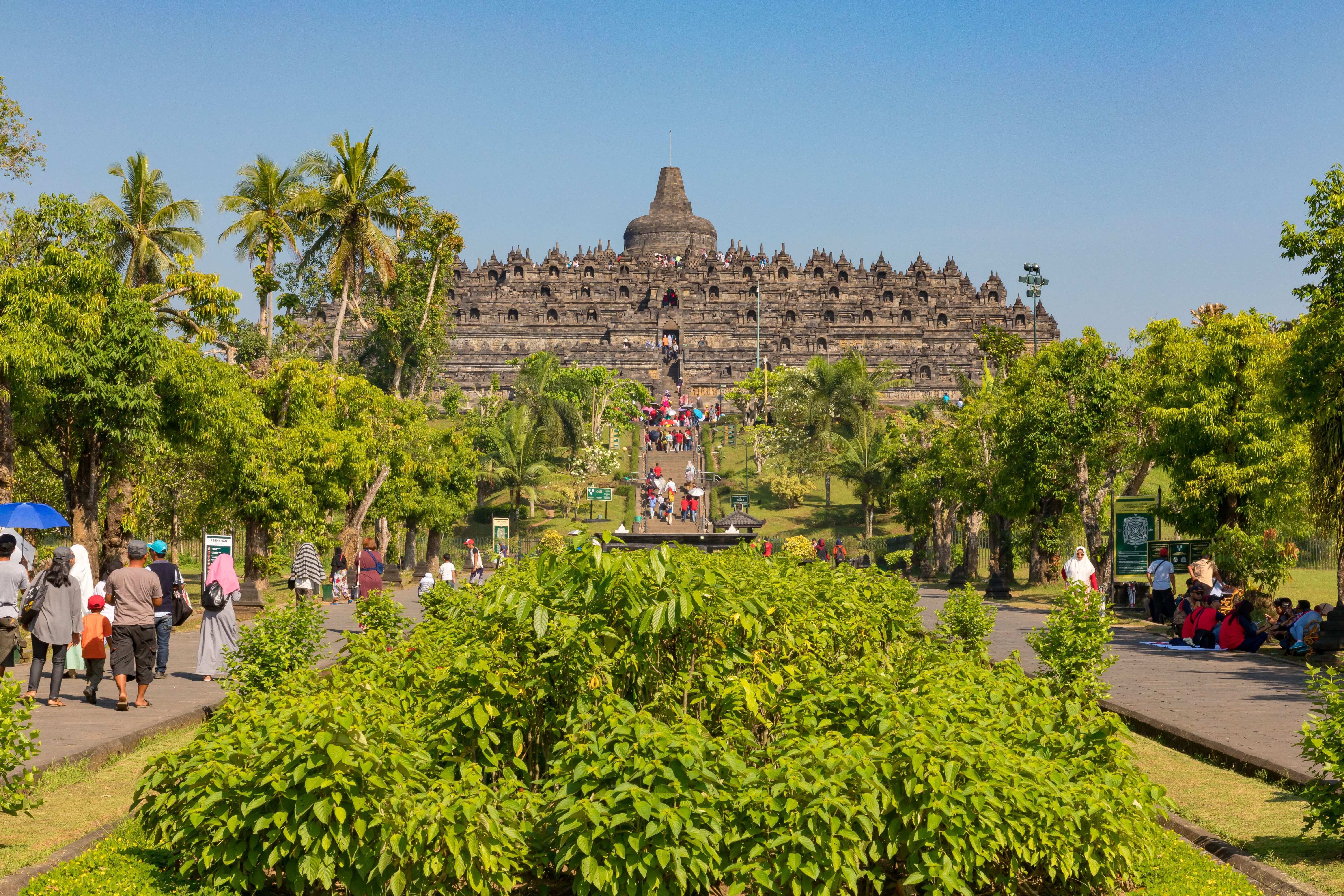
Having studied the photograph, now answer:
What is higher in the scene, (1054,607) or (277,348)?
(277,348)

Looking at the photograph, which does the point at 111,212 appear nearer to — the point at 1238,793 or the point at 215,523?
the point at 215,523

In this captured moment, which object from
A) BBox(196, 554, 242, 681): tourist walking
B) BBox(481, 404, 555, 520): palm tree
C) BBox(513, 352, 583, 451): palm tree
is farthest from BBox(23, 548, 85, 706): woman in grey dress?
BBox(513, 352, 583, 451): palm tree

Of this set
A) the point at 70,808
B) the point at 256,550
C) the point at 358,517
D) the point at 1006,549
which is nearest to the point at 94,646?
the point at 70,808

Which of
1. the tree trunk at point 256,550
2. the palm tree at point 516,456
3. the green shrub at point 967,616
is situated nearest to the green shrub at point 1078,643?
the green shrub at point 967,616

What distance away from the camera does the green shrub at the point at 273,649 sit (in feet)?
26.9

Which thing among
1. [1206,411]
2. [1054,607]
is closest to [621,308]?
[1206,411]

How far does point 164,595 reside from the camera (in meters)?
12.2

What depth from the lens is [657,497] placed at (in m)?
43.7

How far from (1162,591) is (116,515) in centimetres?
1674

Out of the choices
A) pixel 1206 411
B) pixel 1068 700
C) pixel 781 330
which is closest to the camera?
pixel 1068 700

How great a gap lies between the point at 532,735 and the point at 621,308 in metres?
76.6

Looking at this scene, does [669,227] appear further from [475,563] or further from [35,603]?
[35,603]

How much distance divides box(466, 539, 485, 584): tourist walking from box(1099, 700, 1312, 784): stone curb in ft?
31.0

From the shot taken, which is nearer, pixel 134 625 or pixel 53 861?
pixel 53 861
